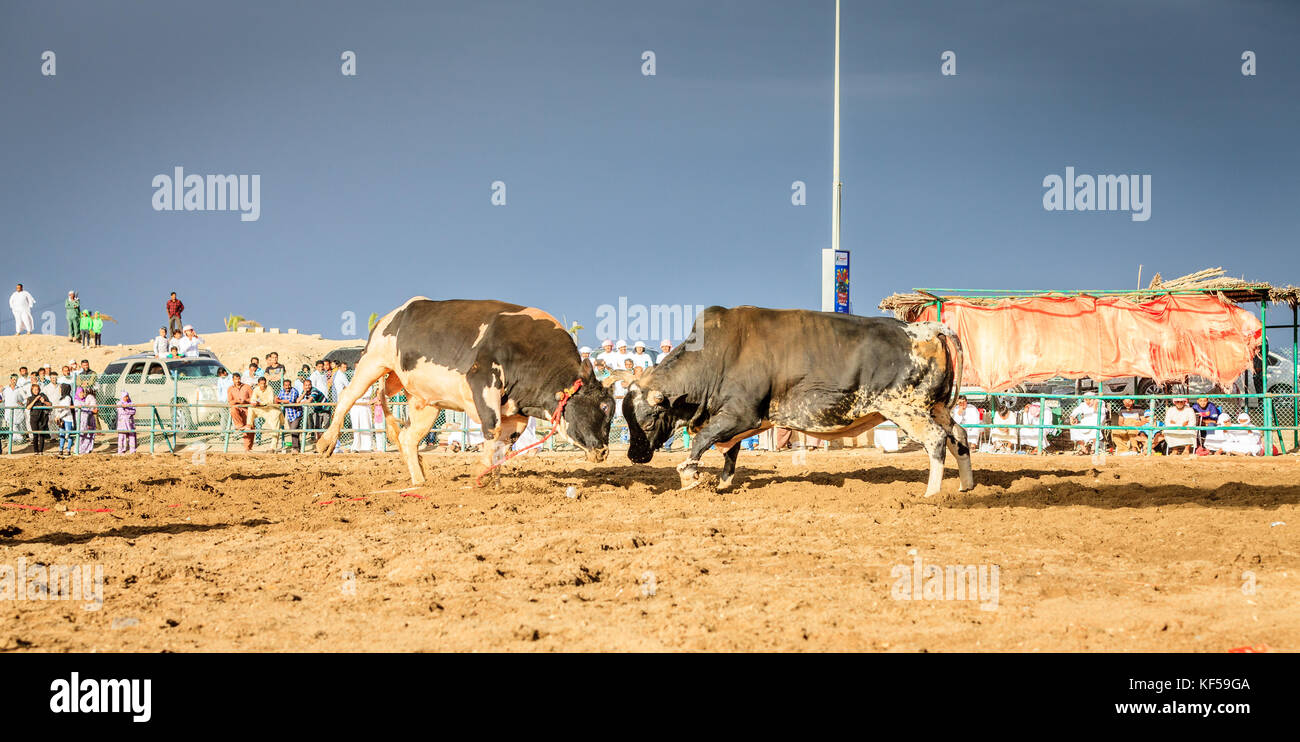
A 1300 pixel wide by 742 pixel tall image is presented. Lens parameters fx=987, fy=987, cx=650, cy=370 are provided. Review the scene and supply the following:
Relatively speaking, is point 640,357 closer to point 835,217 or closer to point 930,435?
point 835,217

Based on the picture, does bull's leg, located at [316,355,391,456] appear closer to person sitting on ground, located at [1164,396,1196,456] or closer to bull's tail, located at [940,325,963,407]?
bull's tail, located at [940,325,963,407]

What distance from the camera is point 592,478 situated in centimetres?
1129

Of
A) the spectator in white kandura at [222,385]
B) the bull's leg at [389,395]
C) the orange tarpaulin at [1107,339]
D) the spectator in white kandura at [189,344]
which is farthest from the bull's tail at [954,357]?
the spectator in white kandura at [189,344]

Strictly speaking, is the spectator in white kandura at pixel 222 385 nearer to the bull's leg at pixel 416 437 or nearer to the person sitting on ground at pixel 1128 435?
the bull's leg at pixel 416 437

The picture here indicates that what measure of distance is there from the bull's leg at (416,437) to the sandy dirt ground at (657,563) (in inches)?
12.4

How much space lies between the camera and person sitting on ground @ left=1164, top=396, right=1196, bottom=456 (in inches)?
594

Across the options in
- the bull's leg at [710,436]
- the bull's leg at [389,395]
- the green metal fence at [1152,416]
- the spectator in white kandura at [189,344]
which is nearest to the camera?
the bull's leg at [710,436]

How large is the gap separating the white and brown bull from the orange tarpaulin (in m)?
8.53

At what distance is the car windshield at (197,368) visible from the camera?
20625 mm

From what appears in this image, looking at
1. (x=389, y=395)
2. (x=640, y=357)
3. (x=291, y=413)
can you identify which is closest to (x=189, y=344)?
(x=291, y=413)
